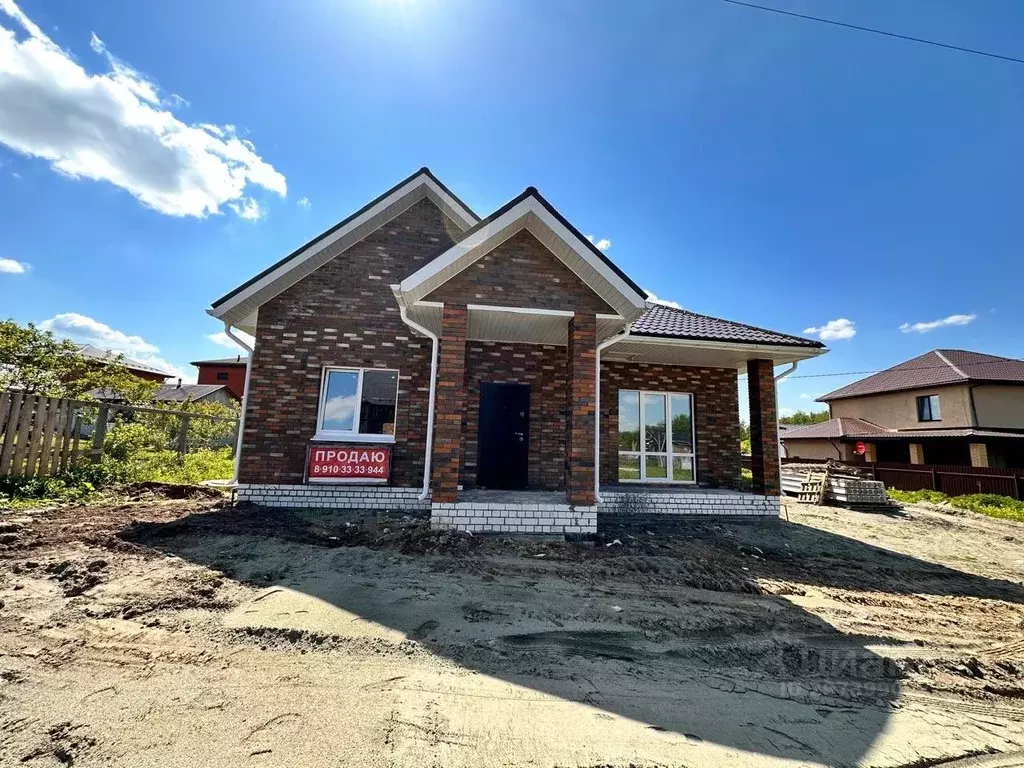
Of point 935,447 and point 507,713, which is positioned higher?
point 935,447

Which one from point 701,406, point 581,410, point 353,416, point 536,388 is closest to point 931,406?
A: point 701,406

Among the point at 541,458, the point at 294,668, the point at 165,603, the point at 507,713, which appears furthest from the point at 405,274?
the point at 507,713

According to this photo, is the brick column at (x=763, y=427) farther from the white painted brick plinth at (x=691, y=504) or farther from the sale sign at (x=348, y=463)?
the sale sign at (x=348, y=463)

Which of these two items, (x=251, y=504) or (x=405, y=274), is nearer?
(x=251, y=504)

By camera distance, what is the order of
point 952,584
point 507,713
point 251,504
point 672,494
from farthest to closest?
1. point 672,494
2. point 251,504
3. point 952,584
4. point 507,713

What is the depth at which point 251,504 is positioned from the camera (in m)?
7.46

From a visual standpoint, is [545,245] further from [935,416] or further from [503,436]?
[935,416]

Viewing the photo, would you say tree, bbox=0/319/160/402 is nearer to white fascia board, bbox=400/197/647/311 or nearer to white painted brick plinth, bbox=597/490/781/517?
white fascia board, bbox=400/197/647/311

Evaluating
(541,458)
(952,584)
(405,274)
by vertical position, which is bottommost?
(952,584)

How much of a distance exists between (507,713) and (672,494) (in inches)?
254

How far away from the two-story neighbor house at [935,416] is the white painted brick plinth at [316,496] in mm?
24072

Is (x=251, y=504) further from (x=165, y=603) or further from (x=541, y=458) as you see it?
(x=541, y=458)

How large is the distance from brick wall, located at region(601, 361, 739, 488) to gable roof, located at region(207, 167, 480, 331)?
15.8ft

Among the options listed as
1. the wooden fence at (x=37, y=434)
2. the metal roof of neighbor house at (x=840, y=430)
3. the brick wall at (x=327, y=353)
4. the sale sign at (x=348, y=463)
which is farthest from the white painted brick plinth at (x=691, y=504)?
the metal roof of neighbor house at (x=840, y=430)
